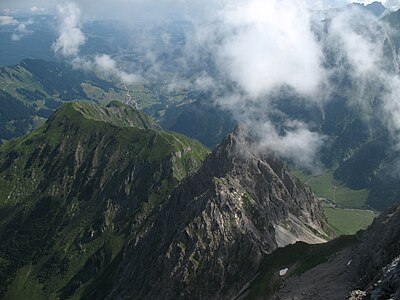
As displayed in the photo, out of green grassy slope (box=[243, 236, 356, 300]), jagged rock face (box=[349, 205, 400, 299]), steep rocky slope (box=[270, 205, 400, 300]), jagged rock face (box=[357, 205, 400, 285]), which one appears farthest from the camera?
green grassy slope (box=[243, 236, 356, 300])

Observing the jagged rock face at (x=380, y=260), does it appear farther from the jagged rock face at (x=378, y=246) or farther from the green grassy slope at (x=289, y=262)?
the green grassy slope at (x=289, y=262)

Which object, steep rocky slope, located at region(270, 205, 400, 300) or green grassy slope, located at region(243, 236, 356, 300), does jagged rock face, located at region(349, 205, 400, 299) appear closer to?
steep rocky slope, located at region(270, 205, 400, 300)

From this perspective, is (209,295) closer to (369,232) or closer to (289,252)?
(289,252)

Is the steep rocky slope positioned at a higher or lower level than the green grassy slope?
higher

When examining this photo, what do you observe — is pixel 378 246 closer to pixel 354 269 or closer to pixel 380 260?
pixel 380 260

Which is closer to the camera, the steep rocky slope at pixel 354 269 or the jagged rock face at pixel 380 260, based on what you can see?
the jagged rock face at pixel 380 260

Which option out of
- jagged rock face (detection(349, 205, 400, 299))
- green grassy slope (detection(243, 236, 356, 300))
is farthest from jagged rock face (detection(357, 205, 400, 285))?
green grassy slope (detection(243, 236, 356, 300))

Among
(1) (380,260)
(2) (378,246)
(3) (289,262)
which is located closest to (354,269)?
(2) (378,246)

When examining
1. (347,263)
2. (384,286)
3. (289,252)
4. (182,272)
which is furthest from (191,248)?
(384,286)

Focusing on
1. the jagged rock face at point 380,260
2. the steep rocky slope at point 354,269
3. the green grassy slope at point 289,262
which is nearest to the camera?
the jagged rock face at point 380,260

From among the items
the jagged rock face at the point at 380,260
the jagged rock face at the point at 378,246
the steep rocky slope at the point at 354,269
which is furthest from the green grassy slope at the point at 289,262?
the jagged rock face at the point at 380,260

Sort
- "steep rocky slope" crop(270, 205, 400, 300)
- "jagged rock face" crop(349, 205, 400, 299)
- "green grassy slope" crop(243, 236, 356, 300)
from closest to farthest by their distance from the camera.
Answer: "jagged rock face" crop(349, 205, 400, 299)
"steep rocky slope" crop(270, 205, 400, 300)
"green grassy slope" crop(243, 236, 356, 300)
